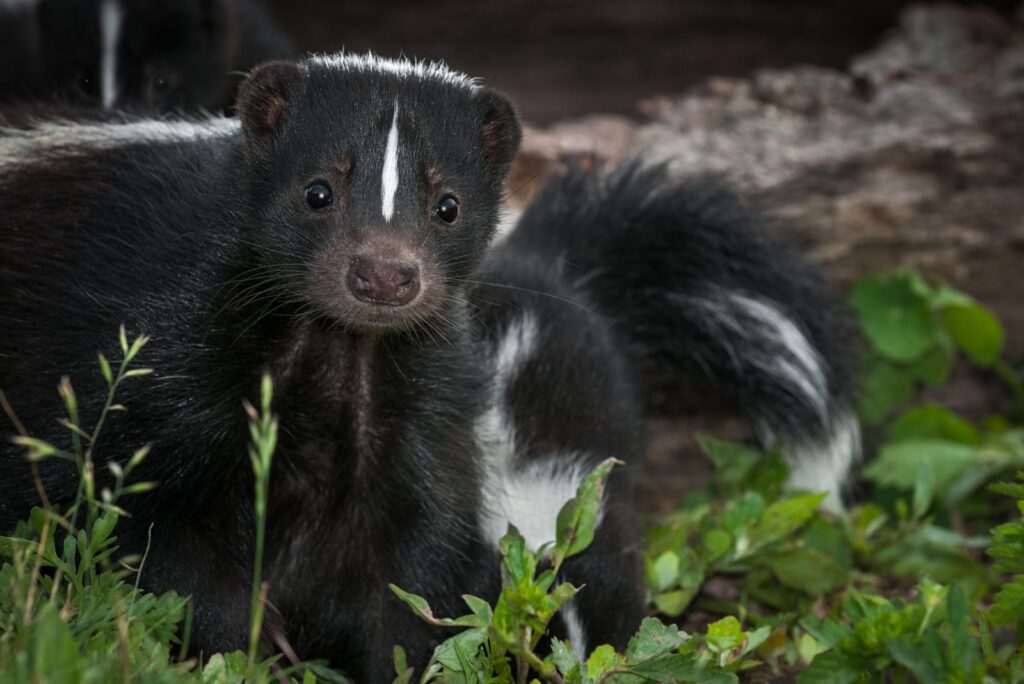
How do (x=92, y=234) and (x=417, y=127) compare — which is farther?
(x=92, y=234)

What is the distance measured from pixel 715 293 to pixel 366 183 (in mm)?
2545

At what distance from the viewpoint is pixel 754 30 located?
8852 mm

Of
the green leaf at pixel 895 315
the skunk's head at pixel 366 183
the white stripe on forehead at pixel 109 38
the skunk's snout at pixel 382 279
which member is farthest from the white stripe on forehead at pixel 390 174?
the green leaf at pixel 895 315

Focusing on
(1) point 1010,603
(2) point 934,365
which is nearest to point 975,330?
(2) point 934,365

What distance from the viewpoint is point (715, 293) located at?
5.95 meters

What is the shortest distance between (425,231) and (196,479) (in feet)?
3.26

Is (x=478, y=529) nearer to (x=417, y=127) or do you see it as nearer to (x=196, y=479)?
(x=196, y=479)

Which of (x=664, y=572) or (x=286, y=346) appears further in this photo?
(x=664, y=572)

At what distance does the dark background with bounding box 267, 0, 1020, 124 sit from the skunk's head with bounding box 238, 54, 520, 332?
15.8ft

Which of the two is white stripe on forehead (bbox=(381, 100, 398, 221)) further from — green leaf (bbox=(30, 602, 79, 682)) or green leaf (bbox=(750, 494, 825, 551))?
green leaf (bbox=(750, 494, 825, 551))

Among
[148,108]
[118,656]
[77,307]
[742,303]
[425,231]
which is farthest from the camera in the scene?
[742,303]

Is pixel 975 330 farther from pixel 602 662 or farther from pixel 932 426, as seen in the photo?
pixel 602 662

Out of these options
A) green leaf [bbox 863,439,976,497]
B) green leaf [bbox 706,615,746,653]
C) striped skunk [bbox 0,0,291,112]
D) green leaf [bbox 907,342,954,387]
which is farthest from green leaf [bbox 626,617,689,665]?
green leaf [bbox 907,342,954,387]

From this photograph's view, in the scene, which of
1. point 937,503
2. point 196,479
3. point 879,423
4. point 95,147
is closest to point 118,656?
point 196,479
